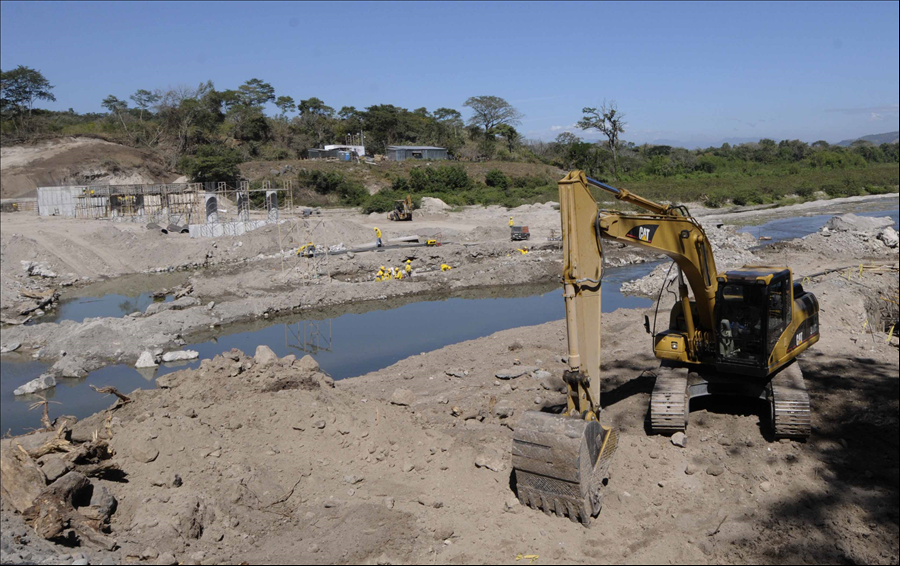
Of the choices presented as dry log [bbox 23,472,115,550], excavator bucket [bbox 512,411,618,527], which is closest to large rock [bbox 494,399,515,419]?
excavator bucket [bbox 512,411,618,527]

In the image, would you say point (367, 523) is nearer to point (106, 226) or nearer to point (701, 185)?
point (106, 226)

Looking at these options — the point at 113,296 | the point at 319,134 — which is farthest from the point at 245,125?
the point at 113,296

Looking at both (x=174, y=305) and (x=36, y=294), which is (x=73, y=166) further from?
(x=174, y=305)

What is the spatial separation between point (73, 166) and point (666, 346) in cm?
5374

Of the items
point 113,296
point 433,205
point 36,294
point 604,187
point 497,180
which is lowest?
point 113,296

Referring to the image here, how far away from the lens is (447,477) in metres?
7.86

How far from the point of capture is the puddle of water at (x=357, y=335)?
14594mm

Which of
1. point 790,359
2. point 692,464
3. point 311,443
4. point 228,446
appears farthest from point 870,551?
point 228,446

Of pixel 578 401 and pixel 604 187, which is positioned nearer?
pixel 578 401

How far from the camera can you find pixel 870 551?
→ 6.32 m

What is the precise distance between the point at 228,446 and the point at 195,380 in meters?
1.98

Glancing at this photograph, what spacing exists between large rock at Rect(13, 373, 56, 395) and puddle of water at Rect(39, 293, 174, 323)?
23.5 feet

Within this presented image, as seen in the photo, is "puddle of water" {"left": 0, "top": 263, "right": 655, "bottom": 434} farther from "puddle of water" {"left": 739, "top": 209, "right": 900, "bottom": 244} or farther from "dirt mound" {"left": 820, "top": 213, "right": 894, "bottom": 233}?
"puddle of water" {"left": 739, "top": 209, "right": 900, "bottom": 244}

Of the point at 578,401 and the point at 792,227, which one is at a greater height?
the point at 578,401
